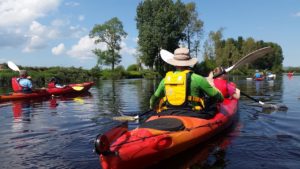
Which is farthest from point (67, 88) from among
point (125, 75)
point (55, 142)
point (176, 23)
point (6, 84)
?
point (125, 75)

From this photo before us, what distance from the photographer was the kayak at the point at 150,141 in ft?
14.9

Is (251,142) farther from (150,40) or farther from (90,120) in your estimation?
(150,40)

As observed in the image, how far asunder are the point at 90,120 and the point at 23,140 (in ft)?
8.94

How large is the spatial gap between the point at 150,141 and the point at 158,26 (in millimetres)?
42218

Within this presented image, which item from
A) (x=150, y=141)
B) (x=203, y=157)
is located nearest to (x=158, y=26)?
(x=203, y=157)

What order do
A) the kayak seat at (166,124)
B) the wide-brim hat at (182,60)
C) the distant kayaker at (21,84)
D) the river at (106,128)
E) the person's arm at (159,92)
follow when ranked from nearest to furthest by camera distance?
the kayak seat at (166,124) < the river at (106,128) < the wide-brim hat at (182,60) < the person's arm at (159,92) < the distant kayaker at (21,84)

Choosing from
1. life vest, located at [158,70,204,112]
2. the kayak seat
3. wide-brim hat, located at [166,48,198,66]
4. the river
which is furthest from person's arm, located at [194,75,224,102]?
the river

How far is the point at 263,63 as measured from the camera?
94000 mm

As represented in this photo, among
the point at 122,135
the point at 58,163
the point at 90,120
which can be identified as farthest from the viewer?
the point at 90,120

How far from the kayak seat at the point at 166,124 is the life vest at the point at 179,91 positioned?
545 mm

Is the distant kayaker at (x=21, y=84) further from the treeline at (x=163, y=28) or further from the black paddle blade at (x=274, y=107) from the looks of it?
the treeline at (x=163, y=28)

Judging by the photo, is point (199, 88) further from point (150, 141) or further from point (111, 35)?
point (111, 35)

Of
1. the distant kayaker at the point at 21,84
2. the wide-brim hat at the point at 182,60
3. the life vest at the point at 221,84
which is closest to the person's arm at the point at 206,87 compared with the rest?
the wide-brim hat at the point at 182,60

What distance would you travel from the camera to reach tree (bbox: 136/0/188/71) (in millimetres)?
45844
